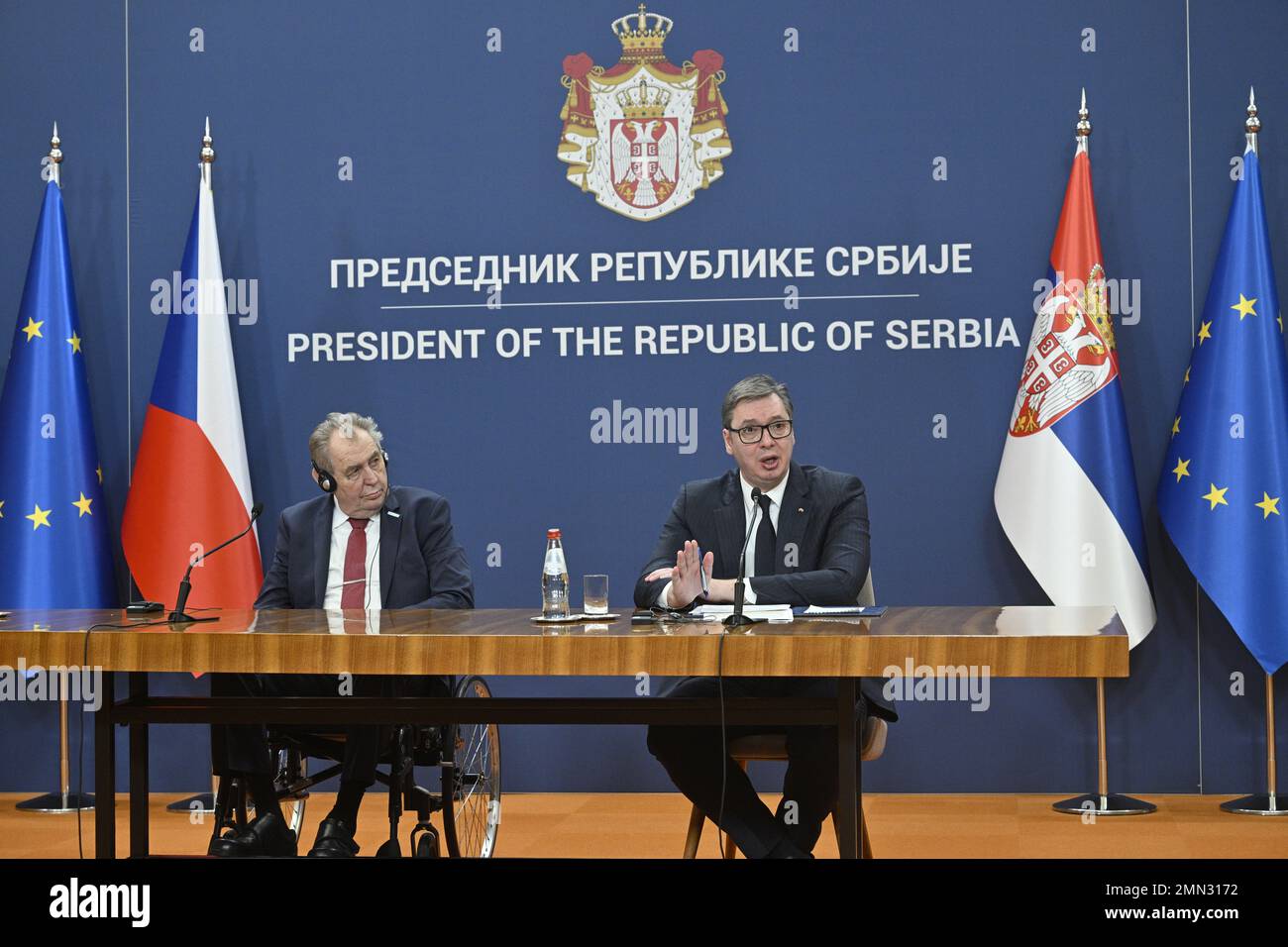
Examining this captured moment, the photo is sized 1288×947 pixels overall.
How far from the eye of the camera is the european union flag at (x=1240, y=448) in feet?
14.7

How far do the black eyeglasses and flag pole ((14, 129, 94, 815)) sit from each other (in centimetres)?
287

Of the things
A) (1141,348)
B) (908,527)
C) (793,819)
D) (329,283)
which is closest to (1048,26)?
(1141,348)

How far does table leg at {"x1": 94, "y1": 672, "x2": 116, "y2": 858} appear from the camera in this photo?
296cm

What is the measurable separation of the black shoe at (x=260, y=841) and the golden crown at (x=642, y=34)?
122 inches

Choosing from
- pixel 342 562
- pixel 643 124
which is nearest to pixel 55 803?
pixel 342 562

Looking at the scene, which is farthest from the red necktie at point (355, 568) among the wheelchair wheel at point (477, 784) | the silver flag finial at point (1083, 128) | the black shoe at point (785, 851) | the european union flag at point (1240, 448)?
the silver flag finial at point (1083, 128)

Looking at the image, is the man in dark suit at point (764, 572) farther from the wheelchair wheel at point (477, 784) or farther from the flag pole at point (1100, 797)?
the flag pole at point (1100, 797)

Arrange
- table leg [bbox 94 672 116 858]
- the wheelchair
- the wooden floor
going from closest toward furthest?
1. table leg [bbox 94 672 116 858]
2. the wheelchair
3. the wooden floor

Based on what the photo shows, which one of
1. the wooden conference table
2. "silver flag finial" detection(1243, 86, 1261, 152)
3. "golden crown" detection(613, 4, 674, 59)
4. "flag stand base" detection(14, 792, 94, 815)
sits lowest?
"flag stand base" detection(14, 792, 94, 815)

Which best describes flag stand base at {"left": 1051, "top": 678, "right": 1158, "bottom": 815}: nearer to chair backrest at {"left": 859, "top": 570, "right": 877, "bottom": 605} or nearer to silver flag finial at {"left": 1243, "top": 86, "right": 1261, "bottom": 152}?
chair backrest at {"left": 859, "top": 570, "right": 877, "bottom": 605}

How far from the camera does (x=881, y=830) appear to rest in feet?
14.4

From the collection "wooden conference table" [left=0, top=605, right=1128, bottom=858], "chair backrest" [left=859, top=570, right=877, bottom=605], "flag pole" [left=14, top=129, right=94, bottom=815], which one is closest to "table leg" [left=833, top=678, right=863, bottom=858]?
"wooden conference table" [left=0, top=605, right=1128, bottom=858]

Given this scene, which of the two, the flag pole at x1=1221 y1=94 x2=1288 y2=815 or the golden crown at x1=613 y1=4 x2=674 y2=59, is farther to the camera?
the golden crown at x1=613 y1=4 x2=674 y2=59
